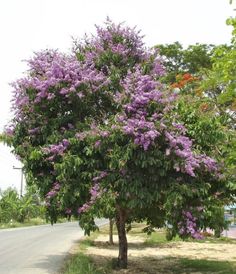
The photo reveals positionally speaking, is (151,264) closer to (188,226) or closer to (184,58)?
(188,226)

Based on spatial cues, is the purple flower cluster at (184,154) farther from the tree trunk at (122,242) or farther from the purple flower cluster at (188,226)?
the tree trunk at (122,242)

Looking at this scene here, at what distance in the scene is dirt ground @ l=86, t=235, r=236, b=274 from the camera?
53.1 ft

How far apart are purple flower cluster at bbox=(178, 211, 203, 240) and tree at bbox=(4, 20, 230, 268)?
3 centimetres

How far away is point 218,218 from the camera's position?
12.8m

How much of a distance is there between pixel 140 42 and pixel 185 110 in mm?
2770

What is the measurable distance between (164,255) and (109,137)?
33.2ft

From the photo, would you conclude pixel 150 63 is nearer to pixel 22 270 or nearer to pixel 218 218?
pixel 218 218

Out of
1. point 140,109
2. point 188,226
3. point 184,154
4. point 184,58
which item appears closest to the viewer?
point 184,154

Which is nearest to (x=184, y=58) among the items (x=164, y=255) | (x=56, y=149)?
(x=164, y=255)

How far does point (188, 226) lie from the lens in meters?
12.3

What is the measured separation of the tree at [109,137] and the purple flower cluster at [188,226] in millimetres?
25

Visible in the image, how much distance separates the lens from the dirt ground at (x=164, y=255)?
53.1 ft

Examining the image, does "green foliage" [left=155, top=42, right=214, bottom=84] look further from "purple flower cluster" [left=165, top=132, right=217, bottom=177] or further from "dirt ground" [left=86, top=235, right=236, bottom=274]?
"purple flower cluster" [left=165, top=132, right=217, bottom=177]

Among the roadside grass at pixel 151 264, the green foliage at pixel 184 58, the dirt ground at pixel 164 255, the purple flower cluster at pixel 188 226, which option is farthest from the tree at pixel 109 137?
the green foliage at pixel 184 58
